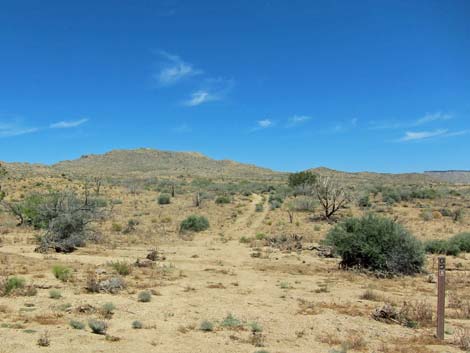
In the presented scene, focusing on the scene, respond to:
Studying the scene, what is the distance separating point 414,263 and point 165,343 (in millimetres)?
12580

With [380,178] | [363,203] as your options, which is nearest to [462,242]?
[363,203]

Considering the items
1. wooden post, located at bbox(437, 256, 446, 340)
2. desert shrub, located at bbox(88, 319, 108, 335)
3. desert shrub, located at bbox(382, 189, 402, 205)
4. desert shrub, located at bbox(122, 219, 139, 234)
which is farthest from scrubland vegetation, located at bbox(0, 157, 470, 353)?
desert shrub, located at bbox(382, 189, 402, 205)

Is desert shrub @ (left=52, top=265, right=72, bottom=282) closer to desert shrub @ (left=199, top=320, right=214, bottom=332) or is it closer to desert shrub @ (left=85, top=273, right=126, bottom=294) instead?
desert shrub @ (left=85, top=273, right=126, bottom=294)

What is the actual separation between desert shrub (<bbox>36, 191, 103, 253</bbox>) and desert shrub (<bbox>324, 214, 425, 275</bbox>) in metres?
12.4

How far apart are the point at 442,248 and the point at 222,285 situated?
536 inches

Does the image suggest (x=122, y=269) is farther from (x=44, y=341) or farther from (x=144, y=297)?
(x=44, y=341)

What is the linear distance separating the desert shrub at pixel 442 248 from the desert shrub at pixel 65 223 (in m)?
17.6

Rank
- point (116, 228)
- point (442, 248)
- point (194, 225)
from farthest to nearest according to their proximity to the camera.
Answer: point (194, 225) < point (116, 228) < point (442, 248)

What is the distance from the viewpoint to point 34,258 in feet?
60.8

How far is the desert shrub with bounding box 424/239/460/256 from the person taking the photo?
22.9 metres

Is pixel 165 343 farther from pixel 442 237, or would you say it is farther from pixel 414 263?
pixel 442 237

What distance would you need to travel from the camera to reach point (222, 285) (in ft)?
49.0

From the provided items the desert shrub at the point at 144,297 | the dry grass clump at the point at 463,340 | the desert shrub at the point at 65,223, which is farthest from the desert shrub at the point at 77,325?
the desert shrub at the point at 65,223

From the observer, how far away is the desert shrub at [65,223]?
2156 centimetres
